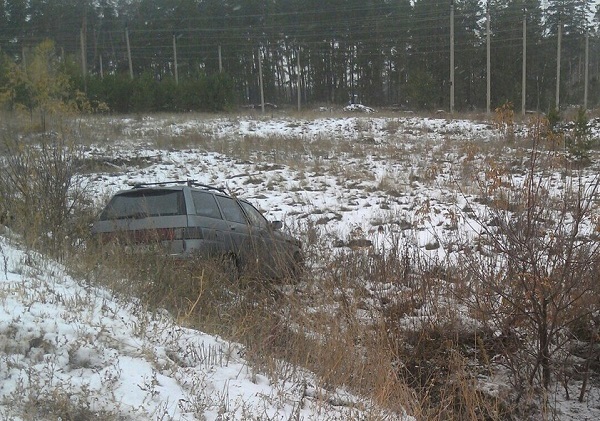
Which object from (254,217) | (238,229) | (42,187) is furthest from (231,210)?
(42,187)

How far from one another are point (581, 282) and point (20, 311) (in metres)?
4.94

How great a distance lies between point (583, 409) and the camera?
5.91 metres

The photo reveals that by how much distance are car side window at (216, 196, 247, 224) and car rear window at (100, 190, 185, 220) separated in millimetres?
890

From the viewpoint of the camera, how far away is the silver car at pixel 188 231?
22.7 feet

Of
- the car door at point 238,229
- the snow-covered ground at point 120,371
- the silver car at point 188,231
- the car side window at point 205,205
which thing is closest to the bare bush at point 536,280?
the snow-covered ground at point 120,371

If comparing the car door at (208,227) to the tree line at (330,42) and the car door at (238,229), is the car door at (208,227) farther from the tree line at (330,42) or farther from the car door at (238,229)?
the tree line at (330,42)

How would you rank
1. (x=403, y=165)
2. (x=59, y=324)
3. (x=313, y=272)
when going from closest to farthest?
(x=59, y=324) < (x=313, y=272) < (x=403, y=165)

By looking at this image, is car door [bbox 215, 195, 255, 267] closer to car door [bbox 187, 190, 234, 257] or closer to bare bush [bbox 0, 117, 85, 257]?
car door [bbox 187, 190, 234, 257]

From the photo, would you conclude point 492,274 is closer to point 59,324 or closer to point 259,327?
point 259,327

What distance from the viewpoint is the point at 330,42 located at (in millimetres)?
53062

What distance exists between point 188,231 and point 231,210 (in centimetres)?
145

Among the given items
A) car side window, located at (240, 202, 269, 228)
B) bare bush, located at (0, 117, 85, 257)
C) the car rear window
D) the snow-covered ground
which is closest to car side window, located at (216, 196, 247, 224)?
car side window, located at (240, 202, 269, 228)

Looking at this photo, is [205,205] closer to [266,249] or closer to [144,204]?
[144,204]

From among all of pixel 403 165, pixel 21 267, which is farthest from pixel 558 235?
pixel 403 165
